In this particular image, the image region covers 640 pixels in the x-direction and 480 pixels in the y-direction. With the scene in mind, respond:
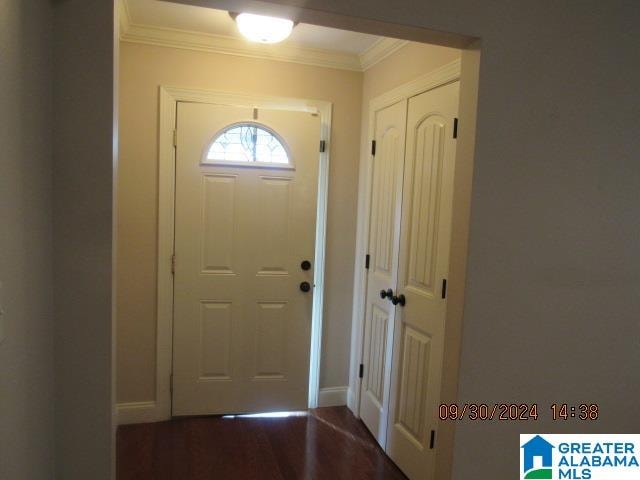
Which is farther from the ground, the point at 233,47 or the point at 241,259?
the point at 233,47

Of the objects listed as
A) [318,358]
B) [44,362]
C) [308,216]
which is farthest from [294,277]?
[44,362]

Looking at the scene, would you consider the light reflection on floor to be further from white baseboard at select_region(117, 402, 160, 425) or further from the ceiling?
the ceiling

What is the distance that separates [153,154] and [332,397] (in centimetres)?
200

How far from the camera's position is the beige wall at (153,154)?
2422mm

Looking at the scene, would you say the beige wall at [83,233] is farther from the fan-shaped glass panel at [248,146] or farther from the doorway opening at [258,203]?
the fan-shaped glass panel at [248,146]

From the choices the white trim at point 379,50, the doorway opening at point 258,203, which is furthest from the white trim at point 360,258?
the white trim at point 379,50

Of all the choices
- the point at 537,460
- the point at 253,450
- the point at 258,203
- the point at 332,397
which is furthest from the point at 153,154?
the point at 537,460

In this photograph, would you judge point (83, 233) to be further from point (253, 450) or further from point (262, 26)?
point (253, 450)

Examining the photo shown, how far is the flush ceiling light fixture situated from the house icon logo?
7.00 feet

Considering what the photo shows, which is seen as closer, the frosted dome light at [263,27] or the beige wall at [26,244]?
the beige wall at [26,244]

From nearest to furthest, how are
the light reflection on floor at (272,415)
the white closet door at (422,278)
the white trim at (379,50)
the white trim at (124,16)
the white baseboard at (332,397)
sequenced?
the white closet door at (422,278), the white trim at (124,16), the white trim at (379,50), the light reflection on floor at (272,415), the white baseboard at (332,397)

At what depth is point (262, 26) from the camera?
206 cm

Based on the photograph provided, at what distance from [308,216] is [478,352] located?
1.47m

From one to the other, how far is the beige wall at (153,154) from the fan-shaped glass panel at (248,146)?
0.25m
